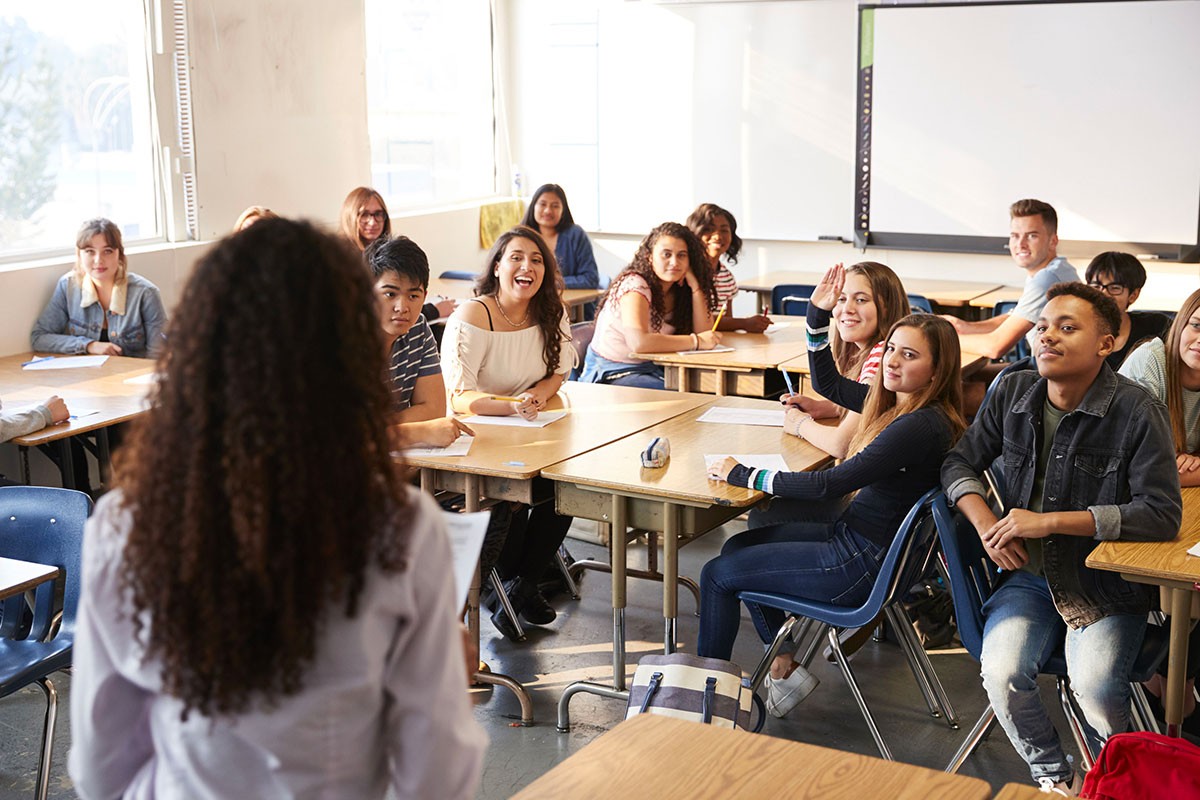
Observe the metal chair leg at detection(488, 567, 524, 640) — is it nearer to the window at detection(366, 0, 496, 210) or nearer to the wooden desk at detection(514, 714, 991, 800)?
the wooden desk at detection(514, 714, 991, 800)

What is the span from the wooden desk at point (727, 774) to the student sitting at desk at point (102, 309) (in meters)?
3.99

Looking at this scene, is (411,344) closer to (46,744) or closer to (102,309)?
(46,744)

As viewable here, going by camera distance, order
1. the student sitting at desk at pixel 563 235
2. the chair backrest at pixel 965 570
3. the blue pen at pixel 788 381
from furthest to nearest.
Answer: the student sitting at desk at pixel 563 235, the blue pen at pixel 788 381, the chair backrest at pixel 965 570

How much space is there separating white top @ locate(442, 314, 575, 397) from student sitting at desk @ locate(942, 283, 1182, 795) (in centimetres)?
174

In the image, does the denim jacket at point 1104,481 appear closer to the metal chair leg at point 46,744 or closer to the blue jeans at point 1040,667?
the blue jeans at point 1040,667

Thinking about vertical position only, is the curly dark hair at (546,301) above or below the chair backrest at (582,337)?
above

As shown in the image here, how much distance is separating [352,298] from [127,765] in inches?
21.1

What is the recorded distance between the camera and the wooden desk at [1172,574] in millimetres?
2557

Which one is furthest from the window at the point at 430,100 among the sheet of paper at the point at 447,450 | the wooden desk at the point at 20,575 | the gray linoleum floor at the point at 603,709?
the wooden desk at the point at 20,575

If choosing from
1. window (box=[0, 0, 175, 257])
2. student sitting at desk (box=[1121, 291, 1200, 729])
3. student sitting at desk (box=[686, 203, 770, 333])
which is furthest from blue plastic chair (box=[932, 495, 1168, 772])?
window (box=[0, 0, 175, 257])

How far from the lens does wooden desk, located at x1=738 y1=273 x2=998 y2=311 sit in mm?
6801

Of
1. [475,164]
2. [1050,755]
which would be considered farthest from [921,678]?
[475,164]

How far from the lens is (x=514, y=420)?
4.02 meters

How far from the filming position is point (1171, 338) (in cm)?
327
